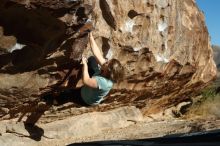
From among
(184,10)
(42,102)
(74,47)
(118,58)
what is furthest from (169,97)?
(74,47)

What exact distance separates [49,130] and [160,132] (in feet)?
9.12

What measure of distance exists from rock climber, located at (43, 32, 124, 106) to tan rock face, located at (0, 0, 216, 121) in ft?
0.69

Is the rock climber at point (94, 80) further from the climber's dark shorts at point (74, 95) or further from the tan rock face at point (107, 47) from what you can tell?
the tan rock face at point (107, 47)

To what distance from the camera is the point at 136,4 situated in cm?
779

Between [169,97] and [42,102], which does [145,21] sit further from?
[169,97]

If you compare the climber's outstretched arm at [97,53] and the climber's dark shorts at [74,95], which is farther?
the climber's dark shorts at [74,95]

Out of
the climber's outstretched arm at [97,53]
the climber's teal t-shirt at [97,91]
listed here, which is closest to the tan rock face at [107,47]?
the climber's outstretched arm at [97,53]

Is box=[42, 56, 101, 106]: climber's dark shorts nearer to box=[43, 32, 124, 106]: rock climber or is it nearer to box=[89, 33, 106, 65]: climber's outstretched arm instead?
box=[43, 32, 124, 106]: rock climber

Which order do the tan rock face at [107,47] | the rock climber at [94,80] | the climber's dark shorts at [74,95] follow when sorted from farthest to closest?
the climber's dark shorts at [74,95]
the rock climber at [94,80]
the tan rock face at [107,47]

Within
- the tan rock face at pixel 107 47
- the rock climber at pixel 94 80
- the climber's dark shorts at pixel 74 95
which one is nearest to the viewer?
the tan rock face at pixel 107 47

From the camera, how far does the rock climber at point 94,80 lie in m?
6.12

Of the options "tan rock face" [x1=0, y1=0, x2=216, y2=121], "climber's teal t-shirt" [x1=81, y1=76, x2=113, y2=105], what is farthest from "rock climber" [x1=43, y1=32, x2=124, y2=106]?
"tan rock face" [x1=0, y1=0, x2=216, y2=121]

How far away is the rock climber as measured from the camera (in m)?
6.12

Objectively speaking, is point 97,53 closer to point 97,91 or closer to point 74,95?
point 97,91
